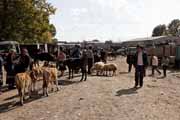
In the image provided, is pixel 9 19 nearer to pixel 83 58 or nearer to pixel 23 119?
pixel 83 58

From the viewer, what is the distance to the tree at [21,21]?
155ft

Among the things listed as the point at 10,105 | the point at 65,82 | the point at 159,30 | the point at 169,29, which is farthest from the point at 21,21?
the point at 159,30

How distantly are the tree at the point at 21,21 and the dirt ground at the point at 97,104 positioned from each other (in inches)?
1223

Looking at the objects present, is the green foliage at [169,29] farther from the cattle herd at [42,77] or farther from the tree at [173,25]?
the cattle herd at [42,77]

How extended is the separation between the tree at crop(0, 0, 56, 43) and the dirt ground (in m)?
31.1

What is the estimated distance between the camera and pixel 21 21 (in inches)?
1889

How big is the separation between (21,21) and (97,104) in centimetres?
3598

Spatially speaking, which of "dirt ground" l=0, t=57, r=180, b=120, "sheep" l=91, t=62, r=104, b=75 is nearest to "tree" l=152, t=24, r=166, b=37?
"sheep" l=91, t=62, r=104, b=75

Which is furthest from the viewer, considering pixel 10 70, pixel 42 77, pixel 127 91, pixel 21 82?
pixel 10 70

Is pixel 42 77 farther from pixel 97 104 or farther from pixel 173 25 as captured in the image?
pixel 173 25

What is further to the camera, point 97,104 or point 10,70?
point 10,70

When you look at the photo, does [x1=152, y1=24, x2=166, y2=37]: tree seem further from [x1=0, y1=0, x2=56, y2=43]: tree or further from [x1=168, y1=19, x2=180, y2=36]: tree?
[x1=0, y1=0, x2=56, y2=43]: tree

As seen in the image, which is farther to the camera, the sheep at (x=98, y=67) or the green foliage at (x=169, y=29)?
the green foliage at (x=169, y=29)

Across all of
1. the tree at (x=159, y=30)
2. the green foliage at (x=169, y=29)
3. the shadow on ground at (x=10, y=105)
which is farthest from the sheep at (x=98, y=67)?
the tree at (x=159, y=30)
